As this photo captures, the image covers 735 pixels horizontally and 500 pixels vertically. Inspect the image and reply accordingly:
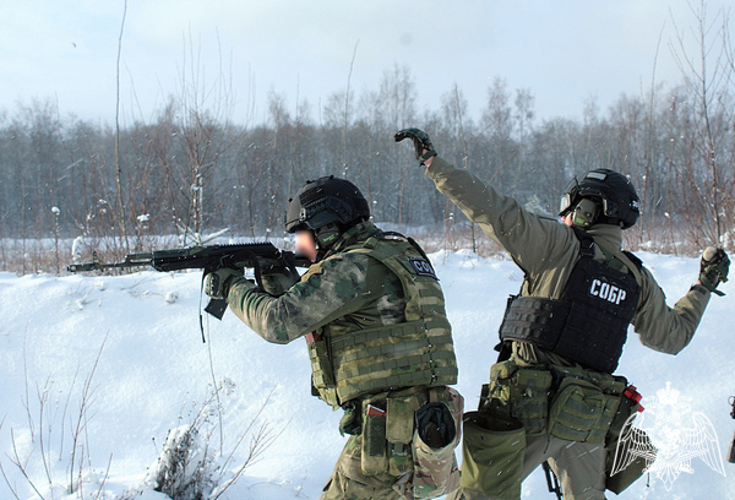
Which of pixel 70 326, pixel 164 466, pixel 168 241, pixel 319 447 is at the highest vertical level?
pixel 168 241

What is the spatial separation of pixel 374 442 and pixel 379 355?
0.33 m

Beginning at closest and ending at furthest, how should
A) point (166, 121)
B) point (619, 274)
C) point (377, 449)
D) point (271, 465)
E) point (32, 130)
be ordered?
point (377, 449) → point (619, 274) → point (271, 465) → point (166, 121) → point (32, 130)

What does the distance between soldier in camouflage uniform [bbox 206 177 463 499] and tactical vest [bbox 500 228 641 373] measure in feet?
Answer: 1.87

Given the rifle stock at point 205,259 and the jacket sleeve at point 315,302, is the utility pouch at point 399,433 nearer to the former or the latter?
the jacket sleeve at point 315,302

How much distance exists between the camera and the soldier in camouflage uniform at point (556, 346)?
227 cm

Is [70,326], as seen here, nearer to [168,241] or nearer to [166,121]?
[168,241]

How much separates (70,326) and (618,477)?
484 cm

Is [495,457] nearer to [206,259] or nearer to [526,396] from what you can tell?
[526,396]

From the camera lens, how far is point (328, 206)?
7.23ft

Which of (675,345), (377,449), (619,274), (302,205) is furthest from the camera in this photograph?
(675,345)

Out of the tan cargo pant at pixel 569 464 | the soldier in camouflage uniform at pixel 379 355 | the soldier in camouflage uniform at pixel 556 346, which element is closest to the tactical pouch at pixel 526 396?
the soldier in camouflage uniform at pixel 556 346

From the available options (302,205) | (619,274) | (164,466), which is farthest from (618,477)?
(164,466)

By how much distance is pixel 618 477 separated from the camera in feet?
8.11

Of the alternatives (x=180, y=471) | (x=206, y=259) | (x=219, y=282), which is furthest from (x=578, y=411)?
(x=180, y=471)
